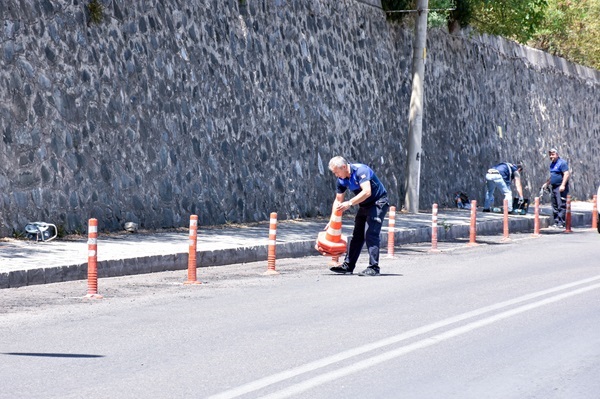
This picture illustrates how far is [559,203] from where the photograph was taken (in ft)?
93.6

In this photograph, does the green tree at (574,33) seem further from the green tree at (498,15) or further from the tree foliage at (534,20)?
the green tree at (498,15)

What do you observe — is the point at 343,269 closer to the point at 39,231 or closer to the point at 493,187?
the point at 39,231

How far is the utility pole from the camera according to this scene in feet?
93.5

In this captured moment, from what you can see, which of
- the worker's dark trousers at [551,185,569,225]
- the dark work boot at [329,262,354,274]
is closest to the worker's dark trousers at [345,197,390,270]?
the dark work boot at [329,262,354,274]

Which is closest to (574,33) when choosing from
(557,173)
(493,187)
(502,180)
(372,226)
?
(493,187)

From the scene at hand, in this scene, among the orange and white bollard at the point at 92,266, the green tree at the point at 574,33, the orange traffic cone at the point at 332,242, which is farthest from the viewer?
the green tree at the point at 574,33

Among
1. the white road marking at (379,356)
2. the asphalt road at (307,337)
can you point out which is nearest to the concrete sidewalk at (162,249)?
the asphalt road at (307,337)

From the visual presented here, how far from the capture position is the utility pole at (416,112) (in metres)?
28.5

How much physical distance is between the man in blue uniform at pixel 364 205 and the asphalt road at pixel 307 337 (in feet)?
1.23

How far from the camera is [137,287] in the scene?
44.5 feet

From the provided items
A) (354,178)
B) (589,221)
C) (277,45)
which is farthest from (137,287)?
(589,221)

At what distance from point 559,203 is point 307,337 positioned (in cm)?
1999

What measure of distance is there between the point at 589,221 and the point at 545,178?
25.0 ft

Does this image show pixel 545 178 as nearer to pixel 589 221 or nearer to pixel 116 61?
pixel 589 221
